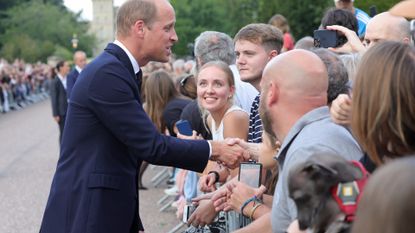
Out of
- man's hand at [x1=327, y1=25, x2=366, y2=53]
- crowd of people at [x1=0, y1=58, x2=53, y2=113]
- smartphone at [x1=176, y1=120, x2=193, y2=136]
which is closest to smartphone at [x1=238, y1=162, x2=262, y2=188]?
man's hand at [x1=327, y1=25, x2=366, y2=53]

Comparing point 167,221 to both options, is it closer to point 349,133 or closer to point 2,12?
point 349,133

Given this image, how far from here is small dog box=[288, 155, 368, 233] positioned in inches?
97.6

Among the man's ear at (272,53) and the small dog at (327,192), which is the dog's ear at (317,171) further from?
the man's ear at (272,53)

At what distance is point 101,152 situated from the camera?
14.7ft

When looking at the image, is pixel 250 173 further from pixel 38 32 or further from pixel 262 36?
pixel 38 32

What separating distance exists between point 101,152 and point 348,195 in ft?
7.34

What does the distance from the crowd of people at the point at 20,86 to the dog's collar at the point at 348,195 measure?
33.2 meters

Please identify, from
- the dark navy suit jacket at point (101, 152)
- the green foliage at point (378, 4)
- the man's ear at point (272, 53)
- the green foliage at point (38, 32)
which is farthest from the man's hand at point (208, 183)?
the green foliage at point (38, 32)

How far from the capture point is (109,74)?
4523mm

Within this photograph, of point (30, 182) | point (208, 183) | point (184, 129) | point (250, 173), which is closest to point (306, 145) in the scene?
point (250, 173)

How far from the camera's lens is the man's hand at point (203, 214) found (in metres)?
5.04

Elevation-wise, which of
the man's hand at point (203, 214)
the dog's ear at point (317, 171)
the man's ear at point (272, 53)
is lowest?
the man's hand at point (203, 214)

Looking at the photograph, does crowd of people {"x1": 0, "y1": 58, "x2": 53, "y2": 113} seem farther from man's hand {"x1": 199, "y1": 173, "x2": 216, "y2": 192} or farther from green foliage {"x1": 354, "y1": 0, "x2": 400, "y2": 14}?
man's hand {"x1": 199, "y1": 173, "x2": 216, "y2": 192}

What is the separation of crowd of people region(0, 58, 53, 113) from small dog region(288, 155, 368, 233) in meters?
33.1
